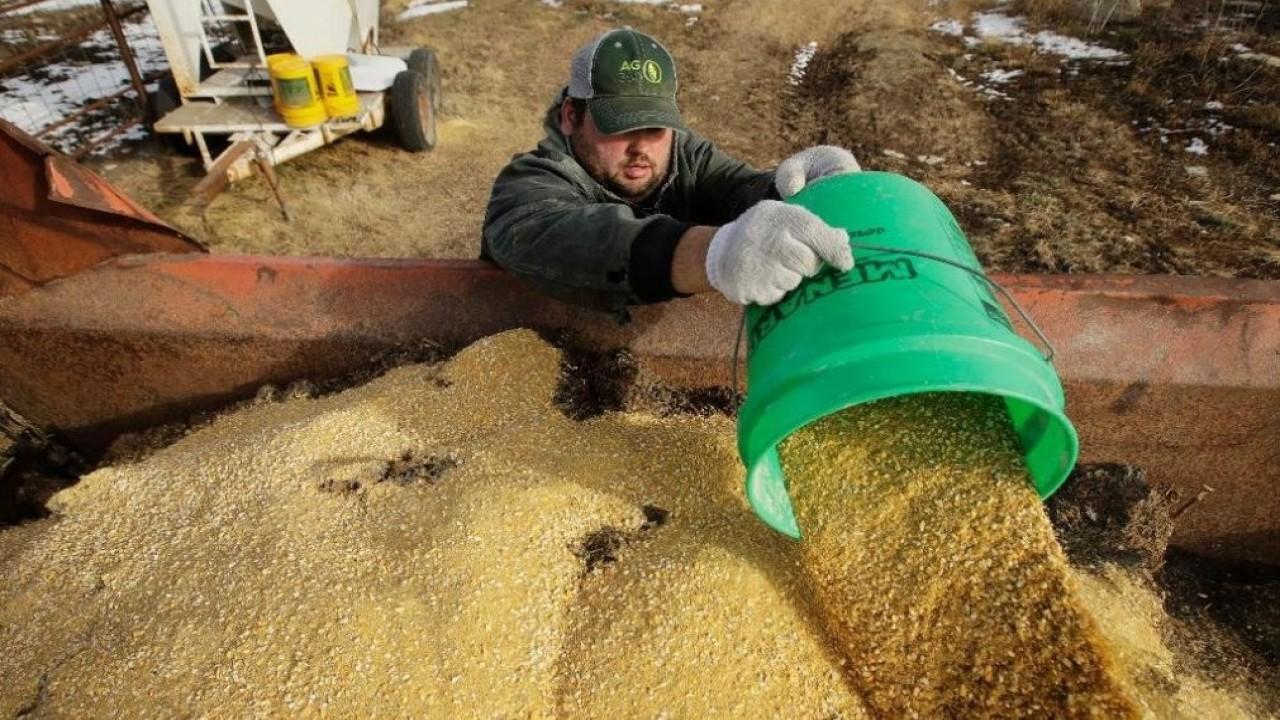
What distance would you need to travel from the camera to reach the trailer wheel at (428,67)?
6.09m

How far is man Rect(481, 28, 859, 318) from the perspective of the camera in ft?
4.43

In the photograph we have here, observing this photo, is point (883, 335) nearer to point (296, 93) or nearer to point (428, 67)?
point (296, 93)

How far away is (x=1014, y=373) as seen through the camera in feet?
3.95

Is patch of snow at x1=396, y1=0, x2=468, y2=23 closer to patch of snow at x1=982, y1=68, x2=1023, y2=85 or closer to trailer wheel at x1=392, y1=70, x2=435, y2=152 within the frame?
trailer wheel at x1=392, y1=70, x2=435, y2=152

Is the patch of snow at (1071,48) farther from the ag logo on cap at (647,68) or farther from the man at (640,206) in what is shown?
the ag logo on cap at (647,68)

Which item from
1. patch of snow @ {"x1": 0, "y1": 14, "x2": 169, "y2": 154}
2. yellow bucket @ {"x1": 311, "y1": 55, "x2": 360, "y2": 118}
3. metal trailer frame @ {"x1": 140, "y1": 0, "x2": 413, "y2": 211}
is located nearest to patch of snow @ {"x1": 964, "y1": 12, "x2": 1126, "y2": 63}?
yellow bucket @ {"x1": 311, "y1": 55, "x2": 360, "y2": 118}

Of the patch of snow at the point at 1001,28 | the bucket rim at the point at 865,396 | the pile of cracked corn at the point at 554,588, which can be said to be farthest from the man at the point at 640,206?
the patch of snow at the point at 1001,28

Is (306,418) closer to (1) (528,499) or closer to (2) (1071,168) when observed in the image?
(1) (528,499)

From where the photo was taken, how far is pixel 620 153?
2.14 metres

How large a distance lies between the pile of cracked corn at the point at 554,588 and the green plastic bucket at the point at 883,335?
0.23m

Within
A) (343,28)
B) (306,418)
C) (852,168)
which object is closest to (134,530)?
(306,418)

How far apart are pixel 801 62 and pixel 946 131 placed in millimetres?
2562

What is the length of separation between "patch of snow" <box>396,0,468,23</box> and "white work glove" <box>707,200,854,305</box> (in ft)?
29.8

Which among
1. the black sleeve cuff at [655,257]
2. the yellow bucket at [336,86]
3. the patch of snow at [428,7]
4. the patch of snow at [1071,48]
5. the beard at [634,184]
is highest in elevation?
the black sleeve cuff at [655,257]
